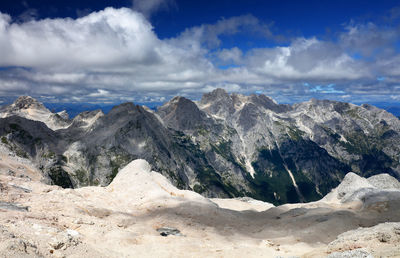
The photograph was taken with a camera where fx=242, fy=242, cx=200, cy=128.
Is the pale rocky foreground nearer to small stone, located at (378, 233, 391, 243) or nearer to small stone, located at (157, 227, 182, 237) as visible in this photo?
small stone, located at (378, 233, 391, 243)

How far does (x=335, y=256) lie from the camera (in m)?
21.4

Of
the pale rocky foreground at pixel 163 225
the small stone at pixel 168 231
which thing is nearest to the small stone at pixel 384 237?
the pale rocky foreground at pixel 163 225

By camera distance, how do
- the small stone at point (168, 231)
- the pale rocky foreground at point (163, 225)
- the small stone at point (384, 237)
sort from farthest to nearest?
the small stone at point (168, 231) → the small stone at point (384, 237) → the pale rocky foreground at point (163, 225)

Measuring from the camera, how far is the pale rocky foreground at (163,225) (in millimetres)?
23234

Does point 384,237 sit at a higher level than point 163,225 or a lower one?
higher

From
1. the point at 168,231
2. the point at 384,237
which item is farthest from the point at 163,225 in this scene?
the point at 384,237

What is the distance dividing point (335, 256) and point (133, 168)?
6149cm

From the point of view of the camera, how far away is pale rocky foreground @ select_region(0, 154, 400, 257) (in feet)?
76.2

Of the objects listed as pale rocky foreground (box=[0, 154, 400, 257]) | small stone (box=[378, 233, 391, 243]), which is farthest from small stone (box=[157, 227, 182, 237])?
small stone (box=[378, 233, 391, 243])

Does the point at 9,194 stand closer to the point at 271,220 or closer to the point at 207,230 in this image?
the point at 207,230

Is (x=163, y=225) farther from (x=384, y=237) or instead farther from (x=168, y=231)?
(x=384, y=237)

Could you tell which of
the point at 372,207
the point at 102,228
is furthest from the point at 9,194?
the point at 372,207

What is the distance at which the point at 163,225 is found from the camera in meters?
42.7

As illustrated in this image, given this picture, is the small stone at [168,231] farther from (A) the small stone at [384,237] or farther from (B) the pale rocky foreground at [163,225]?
(A) the small stone at [384,237]
